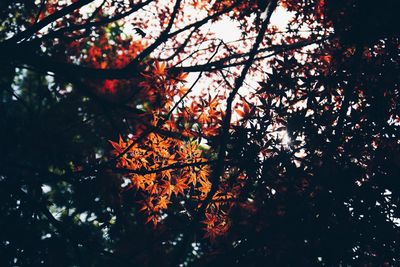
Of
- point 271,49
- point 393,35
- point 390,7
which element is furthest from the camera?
point 271,49

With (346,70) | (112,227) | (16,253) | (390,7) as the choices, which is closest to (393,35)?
(390,7)

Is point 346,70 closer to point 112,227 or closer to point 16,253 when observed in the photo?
point 112,227

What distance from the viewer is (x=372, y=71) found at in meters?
3.62

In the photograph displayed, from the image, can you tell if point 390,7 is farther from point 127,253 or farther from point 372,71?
point 127,253

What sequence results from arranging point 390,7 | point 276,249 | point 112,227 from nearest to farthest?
1. point 276,249
2. point 390,7
3. point 112,227

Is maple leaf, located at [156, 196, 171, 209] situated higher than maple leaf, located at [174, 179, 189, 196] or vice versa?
maple leaf, located at [174, 179, 189, 196]

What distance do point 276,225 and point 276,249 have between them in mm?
205

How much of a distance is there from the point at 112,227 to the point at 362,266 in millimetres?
2839

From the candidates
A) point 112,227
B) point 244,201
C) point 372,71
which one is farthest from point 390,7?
point 112,227

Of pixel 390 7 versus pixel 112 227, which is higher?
pixel 390 7

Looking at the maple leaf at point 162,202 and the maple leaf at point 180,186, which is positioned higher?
the maple leaf at point 180,186

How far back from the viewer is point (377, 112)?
3.54 m

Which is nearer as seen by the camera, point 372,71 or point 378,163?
point 378,163

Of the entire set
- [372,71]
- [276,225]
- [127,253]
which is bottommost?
[276,225]
